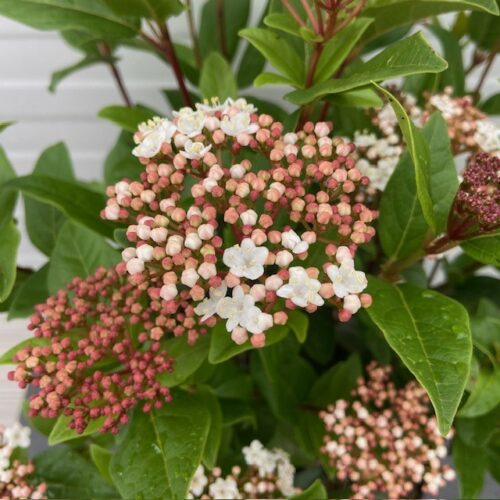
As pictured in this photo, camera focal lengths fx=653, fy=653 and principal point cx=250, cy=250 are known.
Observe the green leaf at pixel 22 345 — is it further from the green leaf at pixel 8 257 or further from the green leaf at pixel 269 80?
the green leaf at pixel 269 80

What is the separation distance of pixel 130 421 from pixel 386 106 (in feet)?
1.77

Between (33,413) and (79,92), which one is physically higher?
(33,413)

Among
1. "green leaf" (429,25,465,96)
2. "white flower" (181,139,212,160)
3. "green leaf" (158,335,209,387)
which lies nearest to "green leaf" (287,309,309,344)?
"green leaf" (158,335,209,387)

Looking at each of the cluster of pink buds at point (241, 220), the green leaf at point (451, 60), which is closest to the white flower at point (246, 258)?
the cluster of pink buds at point (241, 220)

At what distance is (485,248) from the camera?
68 cm

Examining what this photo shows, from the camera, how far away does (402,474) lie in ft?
2.63

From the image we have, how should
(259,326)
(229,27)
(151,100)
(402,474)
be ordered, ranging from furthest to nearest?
(151,100), (229,27), (402,474), (259,326)

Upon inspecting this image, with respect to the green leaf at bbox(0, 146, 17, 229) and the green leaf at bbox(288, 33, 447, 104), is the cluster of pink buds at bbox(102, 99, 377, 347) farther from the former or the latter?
the green leaf at bbox(0, 146, 17, 229)

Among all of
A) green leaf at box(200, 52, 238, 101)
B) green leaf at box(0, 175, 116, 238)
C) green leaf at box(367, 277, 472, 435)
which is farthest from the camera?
green leaf at box(200, 52, 238, 101)

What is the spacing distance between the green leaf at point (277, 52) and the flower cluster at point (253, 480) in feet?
1.61

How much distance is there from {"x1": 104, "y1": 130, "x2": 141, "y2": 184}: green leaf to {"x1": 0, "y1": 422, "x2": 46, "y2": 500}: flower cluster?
38 cm

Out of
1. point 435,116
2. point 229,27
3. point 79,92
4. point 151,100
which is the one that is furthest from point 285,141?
point 79,92

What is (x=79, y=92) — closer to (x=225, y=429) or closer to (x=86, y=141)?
(x=86, y=141)

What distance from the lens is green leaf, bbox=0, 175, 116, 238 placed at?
0.78m
